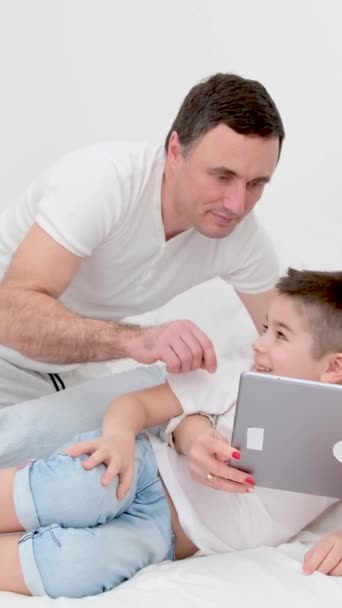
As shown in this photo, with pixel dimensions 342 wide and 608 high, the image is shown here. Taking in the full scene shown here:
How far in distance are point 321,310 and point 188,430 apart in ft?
0.89

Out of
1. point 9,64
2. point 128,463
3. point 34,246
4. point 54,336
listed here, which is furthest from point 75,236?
point 9,64

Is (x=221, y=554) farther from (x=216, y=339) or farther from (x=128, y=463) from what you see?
(x=216, y=339)

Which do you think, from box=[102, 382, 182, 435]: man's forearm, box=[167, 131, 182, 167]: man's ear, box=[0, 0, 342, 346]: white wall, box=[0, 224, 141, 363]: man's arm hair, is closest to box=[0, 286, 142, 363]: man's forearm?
box=[0, 224, 141, 363]: man's arm hair

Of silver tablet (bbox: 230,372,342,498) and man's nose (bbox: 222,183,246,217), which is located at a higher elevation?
man's nose (bbox: 222,183,246,217)

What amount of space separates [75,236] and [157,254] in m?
0.21

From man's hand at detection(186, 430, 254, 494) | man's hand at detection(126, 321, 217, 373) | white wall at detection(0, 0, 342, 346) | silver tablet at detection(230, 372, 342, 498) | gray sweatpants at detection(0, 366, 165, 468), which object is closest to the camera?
silver tablet at detection(230, 372, 342, 498)

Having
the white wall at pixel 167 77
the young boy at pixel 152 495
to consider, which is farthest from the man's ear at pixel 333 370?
the white wall at pixel 167 77

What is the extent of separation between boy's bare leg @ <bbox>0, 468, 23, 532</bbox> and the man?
297 mm

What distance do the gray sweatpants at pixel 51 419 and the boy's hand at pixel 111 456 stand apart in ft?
0.63

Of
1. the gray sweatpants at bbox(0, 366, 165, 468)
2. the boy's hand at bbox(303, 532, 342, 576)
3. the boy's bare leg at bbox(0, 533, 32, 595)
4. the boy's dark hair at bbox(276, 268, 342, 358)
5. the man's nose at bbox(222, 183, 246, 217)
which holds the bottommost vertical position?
the boy's bare leg at bbox(0, 533, 32, 595)

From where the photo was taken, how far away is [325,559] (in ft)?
4.24

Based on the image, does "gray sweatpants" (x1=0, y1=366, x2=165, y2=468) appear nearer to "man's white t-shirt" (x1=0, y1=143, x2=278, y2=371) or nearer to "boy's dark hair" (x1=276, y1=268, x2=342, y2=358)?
"man's white t-shirt" (x1=0, y1=143, x2=278, y2=371)

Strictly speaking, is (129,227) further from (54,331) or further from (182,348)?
(182,348)

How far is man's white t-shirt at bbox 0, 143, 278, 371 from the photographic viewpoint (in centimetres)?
166
